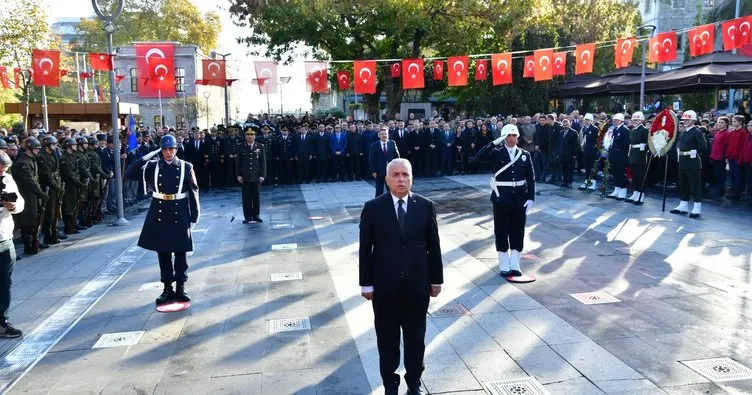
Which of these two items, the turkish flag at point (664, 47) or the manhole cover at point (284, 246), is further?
the turkish flag at point (664, 47)

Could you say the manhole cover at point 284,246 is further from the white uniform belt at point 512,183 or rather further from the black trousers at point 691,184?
the black trousers at point 691,184

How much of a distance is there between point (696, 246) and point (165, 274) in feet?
25.9

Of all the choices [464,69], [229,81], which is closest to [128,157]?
[229,81]

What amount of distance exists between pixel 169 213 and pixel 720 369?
5.67 m

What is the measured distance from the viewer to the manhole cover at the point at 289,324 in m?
6.04

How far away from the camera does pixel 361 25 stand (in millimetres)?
26516

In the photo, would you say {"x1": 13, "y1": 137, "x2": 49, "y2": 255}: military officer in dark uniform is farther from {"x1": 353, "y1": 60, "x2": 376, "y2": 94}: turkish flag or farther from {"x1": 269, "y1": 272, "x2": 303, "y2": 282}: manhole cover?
{"x1": 353, "y1": 60, "x2": 376, "y2": 94}: turkish flag

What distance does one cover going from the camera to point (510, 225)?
7.84 m

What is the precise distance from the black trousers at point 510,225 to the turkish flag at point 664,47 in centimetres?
1174

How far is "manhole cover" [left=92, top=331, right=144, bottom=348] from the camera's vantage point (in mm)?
5760

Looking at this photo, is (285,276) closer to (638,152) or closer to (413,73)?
(638,152)

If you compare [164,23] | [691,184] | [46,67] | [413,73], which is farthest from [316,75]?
[164,23]

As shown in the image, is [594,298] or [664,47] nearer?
[594,298]

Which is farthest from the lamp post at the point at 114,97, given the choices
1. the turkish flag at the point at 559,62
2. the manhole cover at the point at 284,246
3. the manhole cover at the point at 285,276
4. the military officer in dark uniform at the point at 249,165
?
the turkish flag at the point at 559,62
